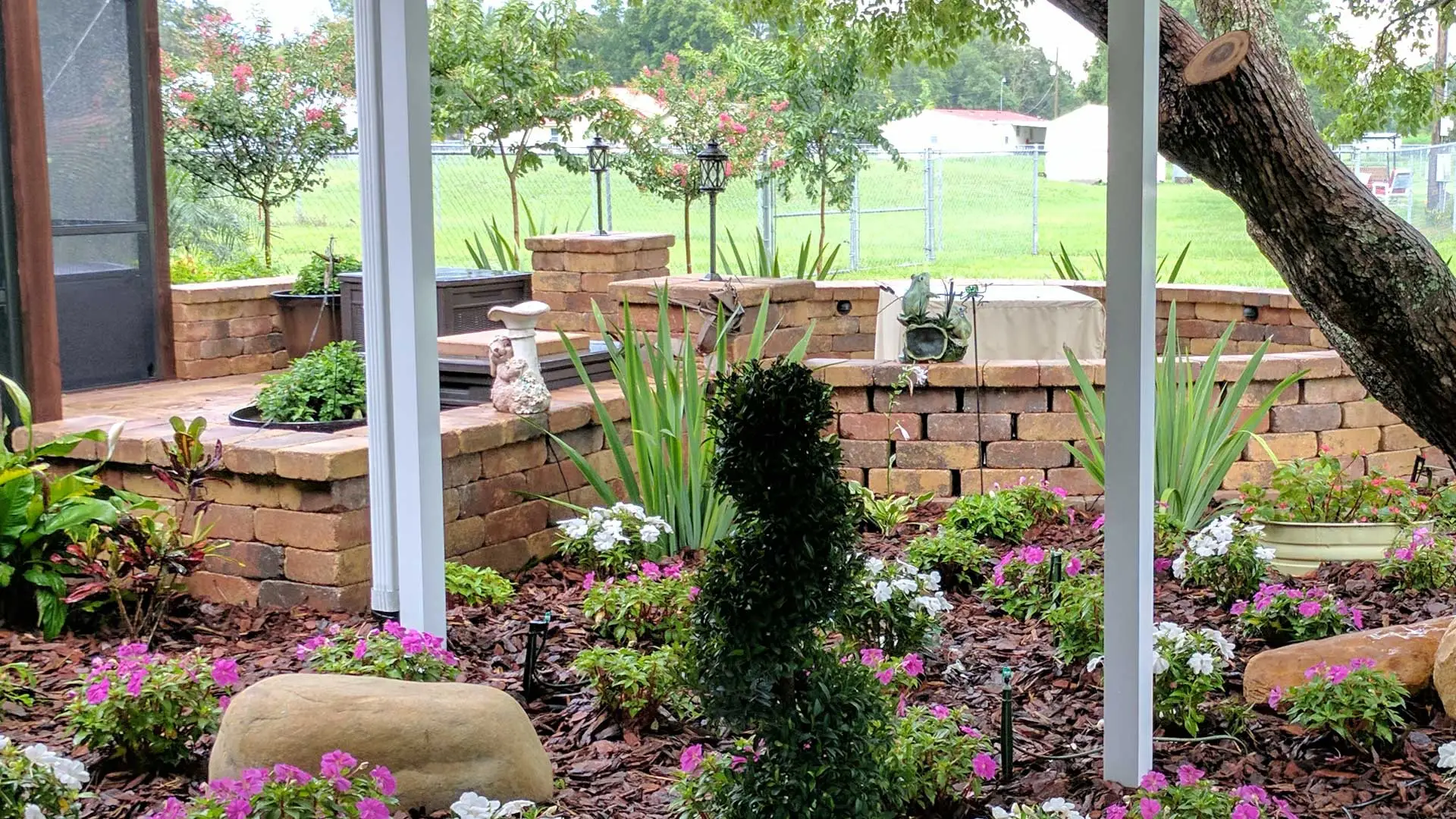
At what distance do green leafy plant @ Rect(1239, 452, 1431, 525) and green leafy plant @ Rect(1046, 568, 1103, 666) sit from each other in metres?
0.96

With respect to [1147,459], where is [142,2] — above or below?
above

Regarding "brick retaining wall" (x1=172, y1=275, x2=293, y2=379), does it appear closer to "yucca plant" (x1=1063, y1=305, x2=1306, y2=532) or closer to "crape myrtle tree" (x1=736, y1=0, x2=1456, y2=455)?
"yucca plant" (x1=1063, y1=305, x2=1306, y2=532)

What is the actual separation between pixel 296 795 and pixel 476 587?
1724mm

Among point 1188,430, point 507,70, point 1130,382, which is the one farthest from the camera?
point 507,70

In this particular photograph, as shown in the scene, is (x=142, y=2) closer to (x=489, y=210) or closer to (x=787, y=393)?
(x=787, y=393)

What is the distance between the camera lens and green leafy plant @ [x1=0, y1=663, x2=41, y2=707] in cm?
305

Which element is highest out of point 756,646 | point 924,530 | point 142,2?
point 142,2

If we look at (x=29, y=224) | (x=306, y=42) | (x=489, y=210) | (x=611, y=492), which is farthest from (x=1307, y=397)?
(x=489, y=210)

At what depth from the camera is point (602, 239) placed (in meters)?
7.96

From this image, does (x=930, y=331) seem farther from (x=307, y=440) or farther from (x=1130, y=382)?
(x=1130, y=382)

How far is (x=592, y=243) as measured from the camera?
25.9 ft

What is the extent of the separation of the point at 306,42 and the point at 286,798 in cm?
955

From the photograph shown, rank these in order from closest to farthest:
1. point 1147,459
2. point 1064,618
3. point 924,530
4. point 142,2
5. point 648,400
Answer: point 1147,459, point 1064,618, point 648,400, point 924,530, point 142,2

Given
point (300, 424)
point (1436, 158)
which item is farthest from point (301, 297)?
point (1436, 158)
